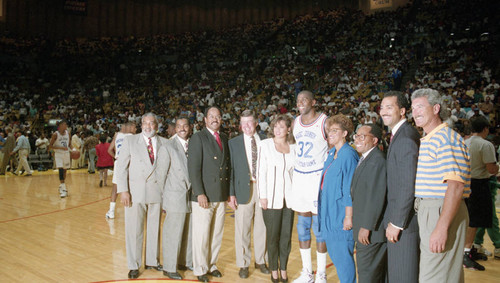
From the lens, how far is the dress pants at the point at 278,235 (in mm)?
4348

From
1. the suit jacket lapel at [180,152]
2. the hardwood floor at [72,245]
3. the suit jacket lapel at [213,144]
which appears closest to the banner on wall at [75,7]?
the hardwood floor at [72,245]

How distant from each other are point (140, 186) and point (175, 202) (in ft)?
1.43

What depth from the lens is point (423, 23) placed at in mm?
19531

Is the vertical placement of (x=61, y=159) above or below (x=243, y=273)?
above

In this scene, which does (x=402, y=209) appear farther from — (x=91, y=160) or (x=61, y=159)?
(x=91, y=160)

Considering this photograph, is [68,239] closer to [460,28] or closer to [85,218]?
[85,218]

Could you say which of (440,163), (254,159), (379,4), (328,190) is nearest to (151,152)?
(254,159)

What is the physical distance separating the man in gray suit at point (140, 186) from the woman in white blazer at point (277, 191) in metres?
1.10

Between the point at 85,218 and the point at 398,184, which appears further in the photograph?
the point at 85,218

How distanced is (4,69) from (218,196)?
24389 millimetres

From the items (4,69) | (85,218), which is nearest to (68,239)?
(85,218)

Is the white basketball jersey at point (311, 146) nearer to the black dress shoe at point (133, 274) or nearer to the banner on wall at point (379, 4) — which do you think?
the black dress shoe at point (133, 274)

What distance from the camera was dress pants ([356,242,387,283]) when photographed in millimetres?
3064

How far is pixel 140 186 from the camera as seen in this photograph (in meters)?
4.56
